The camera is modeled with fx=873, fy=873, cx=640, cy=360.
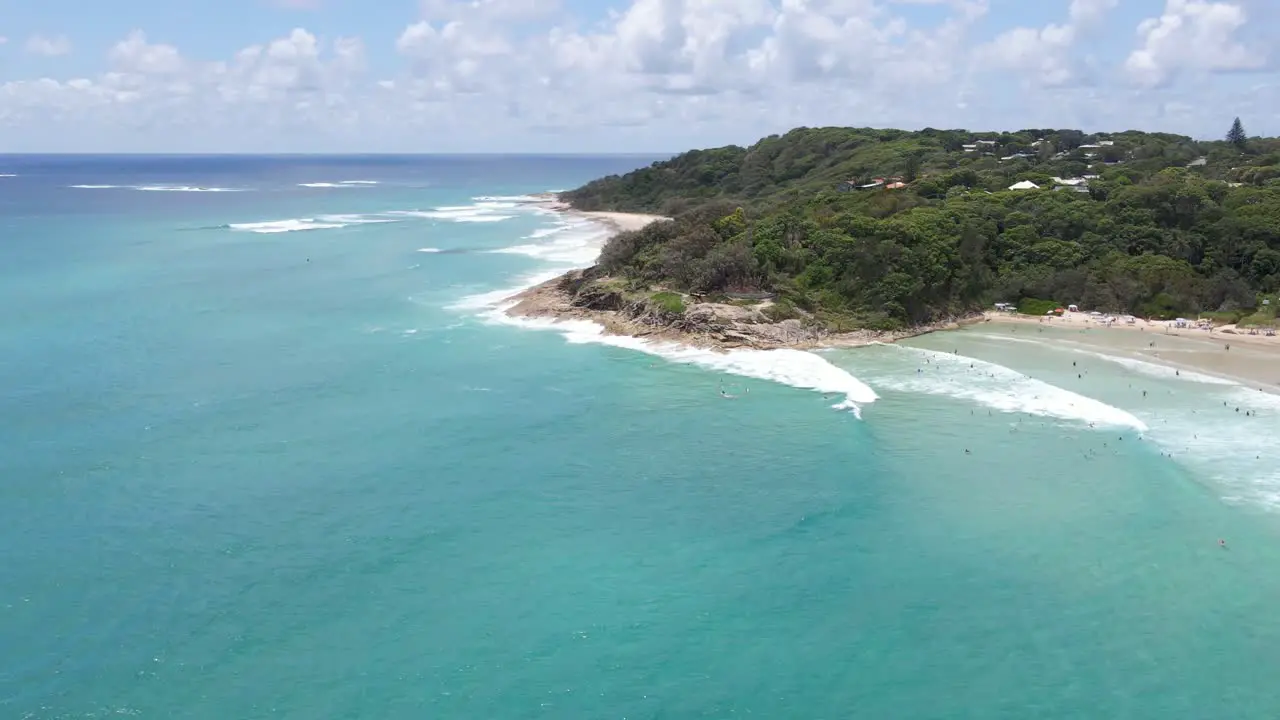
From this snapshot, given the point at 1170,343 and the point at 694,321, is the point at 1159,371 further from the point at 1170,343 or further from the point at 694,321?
the point at 694,321

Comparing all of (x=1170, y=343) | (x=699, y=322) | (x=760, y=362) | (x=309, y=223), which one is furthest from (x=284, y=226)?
(x=1170, y=343)

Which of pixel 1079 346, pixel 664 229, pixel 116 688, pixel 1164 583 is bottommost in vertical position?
pixel 116 688

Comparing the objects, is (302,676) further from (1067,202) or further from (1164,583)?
(1067,202)

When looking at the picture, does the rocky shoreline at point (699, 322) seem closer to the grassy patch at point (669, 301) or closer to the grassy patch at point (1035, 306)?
the grassy patch at point (669, 301)

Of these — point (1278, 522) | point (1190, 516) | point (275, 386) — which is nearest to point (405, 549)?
point (275, 386)

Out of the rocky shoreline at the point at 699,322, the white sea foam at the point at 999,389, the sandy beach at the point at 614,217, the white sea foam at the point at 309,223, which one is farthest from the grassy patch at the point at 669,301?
the white sea foam at the point at 309,223

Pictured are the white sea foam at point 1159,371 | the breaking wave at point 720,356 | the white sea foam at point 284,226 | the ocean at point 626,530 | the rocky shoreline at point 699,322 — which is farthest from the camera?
the white sea foam at point 284,226
